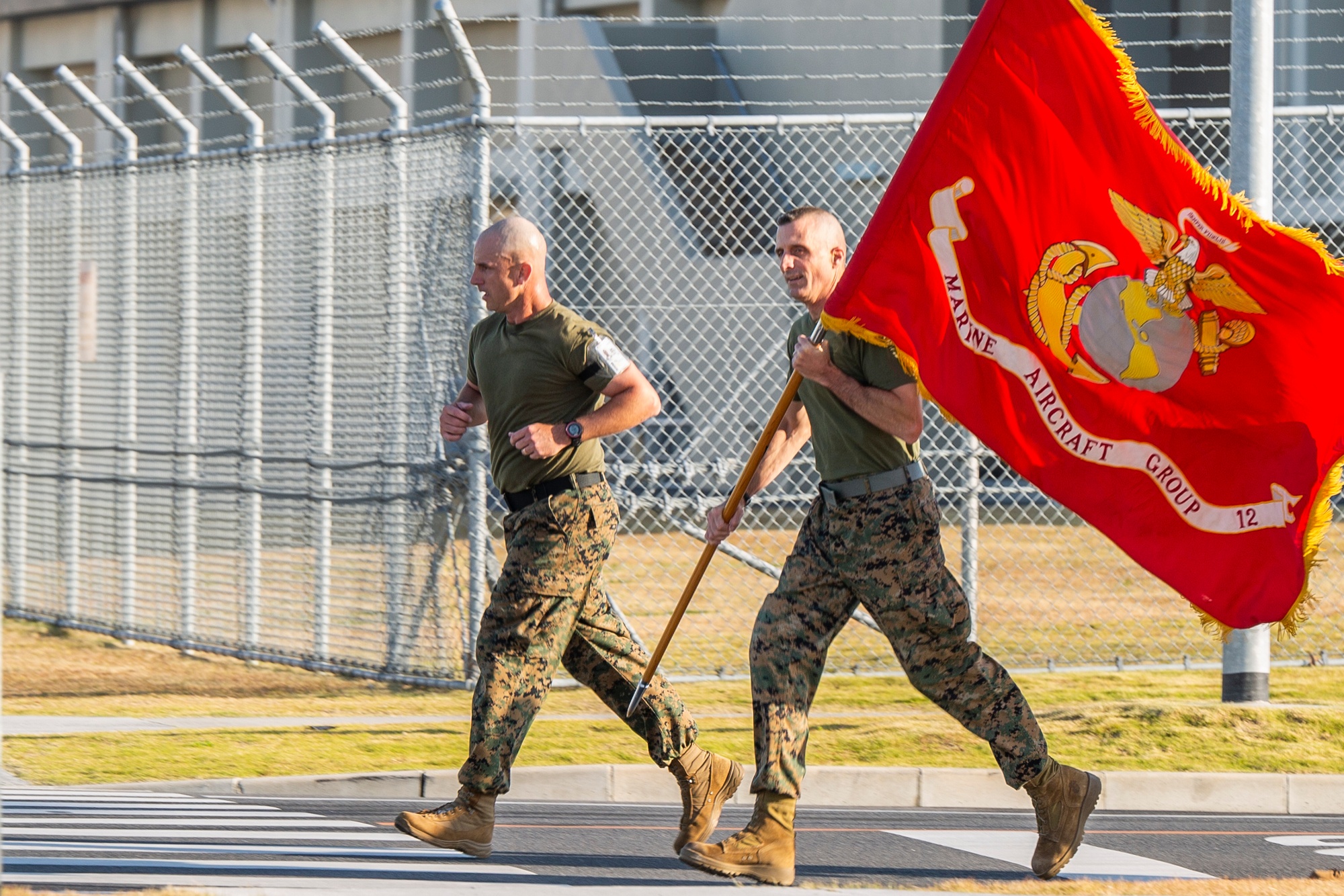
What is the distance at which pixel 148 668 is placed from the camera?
11406mm

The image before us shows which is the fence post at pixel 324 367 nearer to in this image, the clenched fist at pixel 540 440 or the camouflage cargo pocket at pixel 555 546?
the camouflage cargo pocket at pixel 555 546

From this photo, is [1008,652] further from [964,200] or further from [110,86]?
[110,86]

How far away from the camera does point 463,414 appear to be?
20.4 feet

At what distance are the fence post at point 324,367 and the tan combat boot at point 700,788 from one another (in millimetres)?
5222

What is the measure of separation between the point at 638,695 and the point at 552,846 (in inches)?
29.8

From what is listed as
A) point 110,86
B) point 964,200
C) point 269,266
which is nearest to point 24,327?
point 269,266

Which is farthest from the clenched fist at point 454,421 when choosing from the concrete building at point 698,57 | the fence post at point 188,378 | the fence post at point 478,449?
the concrete building at point 698,57

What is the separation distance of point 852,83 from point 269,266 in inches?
496

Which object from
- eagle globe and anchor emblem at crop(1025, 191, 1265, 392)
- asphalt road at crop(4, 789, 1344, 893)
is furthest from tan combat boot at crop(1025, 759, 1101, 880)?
eagle globe and anchor emblem at crop(1025, 191, 1265, 392)

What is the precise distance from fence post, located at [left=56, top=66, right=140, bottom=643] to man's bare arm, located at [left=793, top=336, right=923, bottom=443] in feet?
26.3

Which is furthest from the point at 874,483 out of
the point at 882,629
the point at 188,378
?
the point at 188,378

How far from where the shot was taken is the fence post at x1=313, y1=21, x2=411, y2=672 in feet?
34.1

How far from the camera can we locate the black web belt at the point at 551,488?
594cm

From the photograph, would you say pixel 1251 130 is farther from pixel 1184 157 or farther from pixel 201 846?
pixel 201 846
